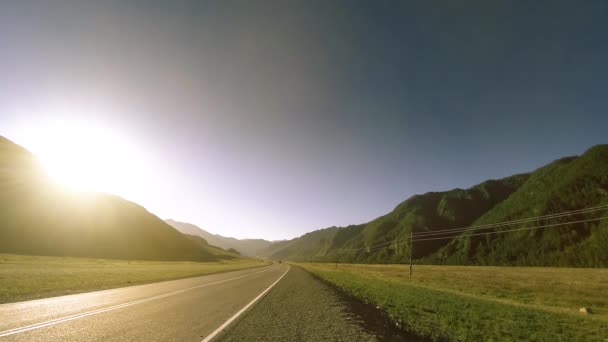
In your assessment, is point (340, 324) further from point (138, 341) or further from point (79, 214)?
point (79, 214)

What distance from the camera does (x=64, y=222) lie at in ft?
410

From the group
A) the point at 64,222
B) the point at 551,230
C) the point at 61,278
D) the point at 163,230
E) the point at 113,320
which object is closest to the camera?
the point at 113,320

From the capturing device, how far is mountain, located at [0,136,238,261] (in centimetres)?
10931

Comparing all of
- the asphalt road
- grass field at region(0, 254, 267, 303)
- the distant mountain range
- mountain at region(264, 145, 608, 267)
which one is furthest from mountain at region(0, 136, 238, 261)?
mountain at region(264, 145, 608, 267)

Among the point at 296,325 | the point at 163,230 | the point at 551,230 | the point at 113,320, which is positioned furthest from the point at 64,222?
the point at 551,230

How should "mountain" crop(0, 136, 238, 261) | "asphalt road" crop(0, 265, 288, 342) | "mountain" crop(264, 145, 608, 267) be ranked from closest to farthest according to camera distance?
"asphalt road" crop(0, 265, 288, 342) < "mountain" crop(0, 136, 238, 261) < "mountain" crop(264, 145, 608, 267)

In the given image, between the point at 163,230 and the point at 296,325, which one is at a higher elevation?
the point at 163,230

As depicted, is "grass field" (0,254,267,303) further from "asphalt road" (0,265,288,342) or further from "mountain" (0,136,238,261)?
"mountain" (0,136,238,261)

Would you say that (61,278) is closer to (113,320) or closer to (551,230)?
(113,320)

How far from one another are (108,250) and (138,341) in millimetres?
148799

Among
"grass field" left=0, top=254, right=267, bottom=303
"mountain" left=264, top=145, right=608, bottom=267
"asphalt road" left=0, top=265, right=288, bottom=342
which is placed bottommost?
"grass field" left=0, top=254, right=267, bottom=303

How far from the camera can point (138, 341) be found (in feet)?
23.7

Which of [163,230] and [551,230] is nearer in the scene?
[551,230]

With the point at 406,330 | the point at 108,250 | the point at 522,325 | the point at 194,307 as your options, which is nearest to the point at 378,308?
the point at 406,330
